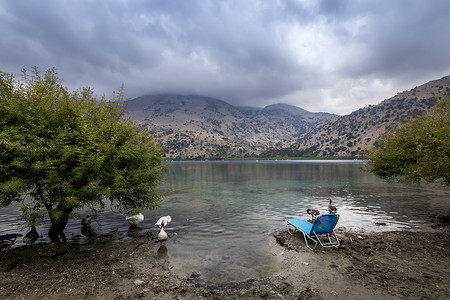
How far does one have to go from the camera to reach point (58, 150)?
34.5ft

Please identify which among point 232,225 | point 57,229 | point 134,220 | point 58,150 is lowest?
point 232,225

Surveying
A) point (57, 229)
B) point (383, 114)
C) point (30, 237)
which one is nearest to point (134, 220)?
point (57, 229)

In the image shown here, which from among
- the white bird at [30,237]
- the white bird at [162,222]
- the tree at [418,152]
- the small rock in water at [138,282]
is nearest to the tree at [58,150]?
the white bird at [30,237]

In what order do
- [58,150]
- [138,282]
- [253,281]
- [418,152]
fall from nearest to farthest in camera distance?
1. [138,282]
2. [253,281]
3. [58,150]
4. [418,152]

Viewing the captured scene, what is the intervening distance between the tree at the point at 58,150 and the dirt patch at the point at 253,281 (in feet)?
7.71

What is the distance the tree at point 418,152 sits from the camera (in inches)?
542

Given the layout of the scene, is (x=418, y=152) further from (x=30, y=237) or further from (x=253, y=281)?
(x=30, y=237)

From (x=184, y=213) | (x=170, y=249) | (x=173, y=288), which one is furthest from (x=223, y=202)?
(x=173, y=288)

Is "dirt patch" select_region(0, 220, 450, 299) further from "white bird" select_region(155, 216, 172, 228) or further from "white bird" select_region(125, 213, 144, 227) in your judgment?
"white bird" select_region(125, 213, 144, 227)

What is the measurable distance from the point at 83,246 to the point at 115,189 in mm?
3820

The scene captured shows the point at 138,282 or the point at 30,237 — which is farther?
the point at 30,237

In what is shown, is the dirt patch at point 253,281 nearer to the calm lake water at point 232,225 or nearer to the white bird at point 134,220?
the calm lake water at point 232,225

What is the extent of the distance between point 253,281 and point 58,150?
32.7 ft

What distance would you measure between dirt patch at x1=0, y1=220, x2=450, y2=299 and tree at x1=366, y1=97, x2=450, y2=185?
4.39 m
